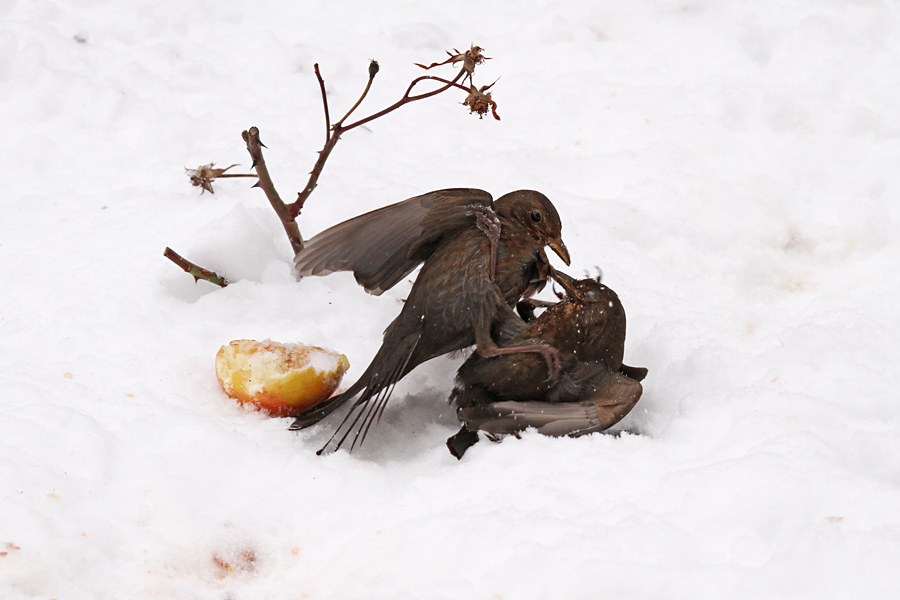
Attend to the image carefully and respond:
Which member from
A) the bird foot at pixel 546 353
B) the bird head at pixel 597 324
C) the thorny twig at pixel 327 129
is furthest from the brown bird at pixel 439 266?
the thorny twig at pixel 327 129

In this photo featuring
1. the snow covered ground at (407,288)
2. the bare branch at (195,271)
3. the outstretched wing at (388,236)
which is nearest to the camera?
the snow covered ground at (407,288)

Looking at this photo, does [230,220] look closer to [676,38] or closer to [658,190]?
[658,190]

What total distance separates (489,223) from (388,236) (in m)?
0.32

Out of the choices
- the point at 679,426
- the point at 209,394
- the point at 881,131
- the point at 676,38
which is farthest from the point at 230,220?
the point at 881,131

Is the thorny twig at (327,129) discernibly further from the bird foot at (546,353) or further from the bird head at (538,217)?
the bird foot at (546,353)

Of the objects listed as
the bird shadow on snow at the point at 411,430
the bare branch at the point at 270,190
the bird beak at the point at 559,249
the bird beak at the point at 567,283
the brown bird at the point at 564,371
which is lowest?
the bird shadow on snow at the point at 411,430

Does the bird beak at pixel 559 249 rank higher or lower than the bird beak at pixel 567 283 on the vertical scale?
higher

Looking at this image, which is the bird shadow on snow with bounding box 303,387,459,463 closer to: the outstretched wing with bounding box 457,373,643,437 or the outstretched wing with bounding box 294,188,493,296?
the outstretched wing with bounding box 457,373,643,437

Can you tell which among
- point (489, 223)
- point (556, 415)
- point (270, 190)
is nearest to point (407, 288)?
point (489, 223)

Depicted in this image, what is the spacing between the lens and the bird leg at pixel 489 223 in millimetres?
2474

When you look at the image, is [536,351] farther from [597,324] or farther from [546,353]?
[597,324]

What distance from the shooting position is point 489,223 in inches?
99.7

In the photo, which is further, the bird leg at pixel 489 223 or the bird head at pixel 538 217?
the bird head at pixel 538 217

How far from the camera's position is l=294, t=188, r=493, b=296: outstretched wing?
2527 mm
